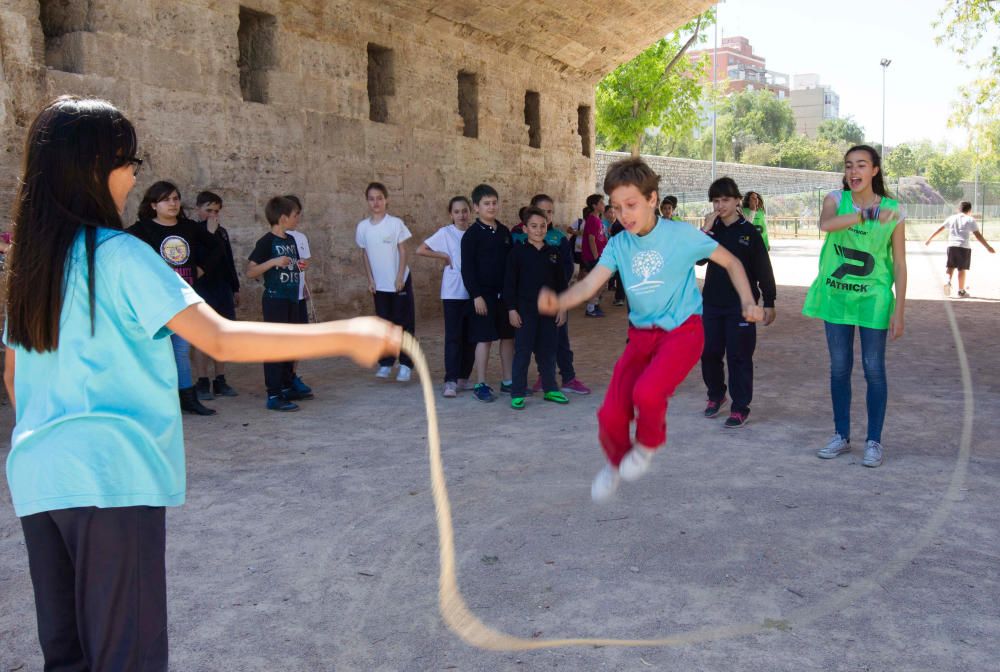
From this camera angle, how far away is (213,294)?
767 cm

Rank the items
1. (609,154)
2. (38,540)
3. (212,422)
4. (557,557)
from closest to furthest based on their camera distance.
→ (38,540) < (557,557) < (212,422) < (609,154)

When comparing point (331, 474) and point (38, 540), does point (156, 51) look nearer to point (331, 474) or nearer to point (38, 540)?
point (331, 474)

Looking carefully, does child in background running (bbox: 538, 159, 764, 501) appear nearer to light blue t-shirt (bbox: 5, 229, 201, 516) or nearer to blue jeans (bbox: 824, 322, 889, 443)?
blue jeans (bbox: 824, 322, 889, 443)

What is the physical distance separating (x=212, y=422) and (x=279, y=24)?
19.0 feet

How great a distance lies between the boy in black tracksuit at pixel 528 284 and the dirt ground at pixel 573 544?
440 mm

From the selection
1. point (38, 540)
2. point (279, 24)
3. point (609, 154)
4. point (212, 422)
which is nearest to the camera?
point (38, 540)

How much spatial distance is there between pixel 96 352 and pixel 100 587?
507mm

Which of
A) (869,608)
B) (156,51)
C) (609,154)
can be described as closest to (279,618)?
(869,608)

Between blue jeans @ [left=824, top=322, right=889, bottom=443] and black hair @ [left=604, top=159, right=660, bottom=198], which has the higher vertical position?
black hair @ [left=604, top=159, right=660, bottom=198]

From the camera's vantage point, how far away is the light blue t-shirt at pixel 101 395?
1.92m

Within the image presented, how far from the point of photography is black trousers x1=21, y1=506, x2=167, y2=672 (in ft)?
6.34

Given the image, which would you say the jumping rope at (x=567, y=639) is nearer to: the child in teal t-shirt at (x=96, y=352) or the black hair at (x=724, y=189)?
the child in teal t-shirt at (x=96, y=352)

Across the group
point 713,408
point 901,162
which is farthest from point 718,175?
point 901,162

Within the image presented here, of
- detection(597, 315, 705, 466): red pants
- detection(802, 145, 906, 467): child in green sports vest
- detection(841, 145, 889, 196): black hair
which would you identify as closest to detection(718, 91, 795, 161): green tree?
detection(841, 145, 889, 196): black hair
